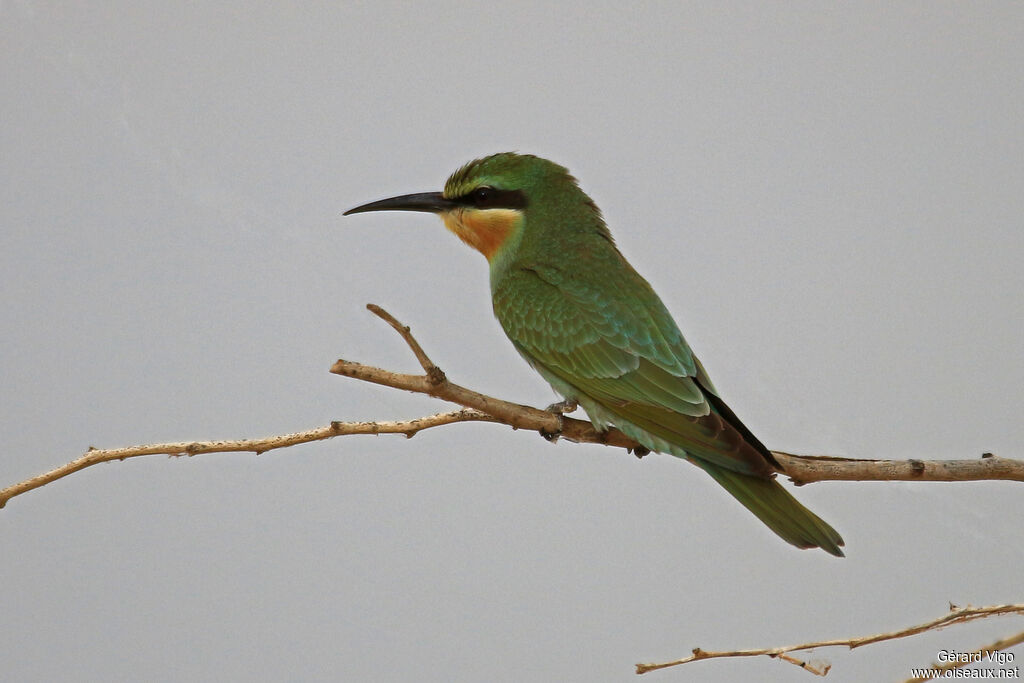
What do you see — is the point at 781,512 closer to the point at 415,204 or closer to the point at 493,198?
the point at 493,198

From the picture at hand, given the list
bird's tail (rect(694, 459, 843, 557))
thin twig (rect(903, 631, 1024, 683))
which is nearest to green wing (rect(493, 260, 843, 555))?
bird's tail (rect(694, 459, 843, 557))

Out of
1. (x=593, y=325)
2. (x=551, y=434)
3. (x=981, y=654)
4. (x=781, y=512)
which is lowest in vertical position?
(x=981, y=654)

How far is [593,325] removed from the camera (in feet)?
6.18

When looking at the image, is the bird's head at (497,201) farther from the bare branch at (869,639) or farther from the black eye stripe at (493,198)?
the bare branch at (869,639)

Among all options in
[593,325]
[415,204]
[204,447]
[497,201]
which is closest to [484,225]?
[497,201]

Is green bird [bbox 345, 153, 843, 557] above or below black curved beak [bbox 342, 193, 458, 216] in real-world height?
below

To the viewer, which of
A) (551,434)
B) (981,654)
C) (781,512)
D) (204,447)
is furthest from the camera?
(551,434)

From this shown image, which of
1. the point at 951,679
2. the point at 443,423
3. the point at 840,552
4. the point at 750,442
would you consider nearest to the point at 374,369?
the point at 443,423

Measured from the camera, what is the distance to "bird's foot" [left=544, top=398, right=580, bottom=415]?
1.91m

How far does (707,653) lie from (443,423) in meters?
0.56

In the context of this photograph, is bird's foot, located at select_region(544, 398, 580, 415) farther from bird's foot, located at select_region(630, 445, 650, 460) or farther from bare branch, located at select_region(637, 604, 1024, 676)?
bare branch, located at select_region(637, 604, 1024, 676)

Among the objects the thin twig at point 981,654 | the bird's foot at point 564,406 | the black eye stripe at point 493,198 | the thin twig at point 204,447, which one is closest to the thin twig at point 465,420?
the thin twig at point 204,447

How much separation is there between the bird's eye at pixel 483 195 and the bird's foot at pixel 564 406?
47 centimetres

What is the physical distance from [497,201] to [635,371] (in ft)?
1.71
